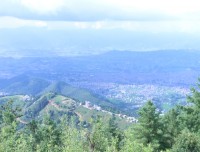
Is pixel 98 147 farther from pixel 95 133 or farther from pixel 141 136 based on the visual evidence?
pixel 141 136

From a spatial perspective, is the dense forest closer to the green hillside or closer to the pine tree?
the pine tree

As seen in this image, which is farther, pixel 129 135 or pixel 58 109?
pixel 58 109

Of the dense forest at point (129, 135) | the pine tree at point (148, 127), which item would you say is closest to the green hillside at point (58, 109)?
the dense forest at point (129, 135)

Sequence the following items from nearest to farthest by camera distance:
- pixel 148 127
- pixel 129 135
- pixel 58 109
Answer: pixel 129 135 → pixel 148 127 → pixel 58 109

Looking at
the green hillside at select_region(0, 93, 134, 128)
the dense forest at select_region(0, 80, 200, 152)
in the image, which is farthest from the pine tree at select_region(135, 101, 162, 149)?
the green hillside at select_region(0, 93, 134, 128)

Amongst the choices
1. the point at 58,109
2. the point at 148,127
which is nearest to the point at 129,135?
the point at 148,127

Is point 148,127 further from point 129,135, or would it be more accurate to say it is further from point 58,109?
point 58,109

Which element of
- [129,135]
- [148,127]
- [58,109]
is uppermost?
[148,127]

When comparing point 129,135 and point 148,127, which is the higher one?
point 148,127

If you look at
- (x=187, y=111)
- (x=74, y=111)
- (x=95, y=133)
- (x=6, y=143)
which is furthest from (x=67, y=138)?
(x=74, y=111)
